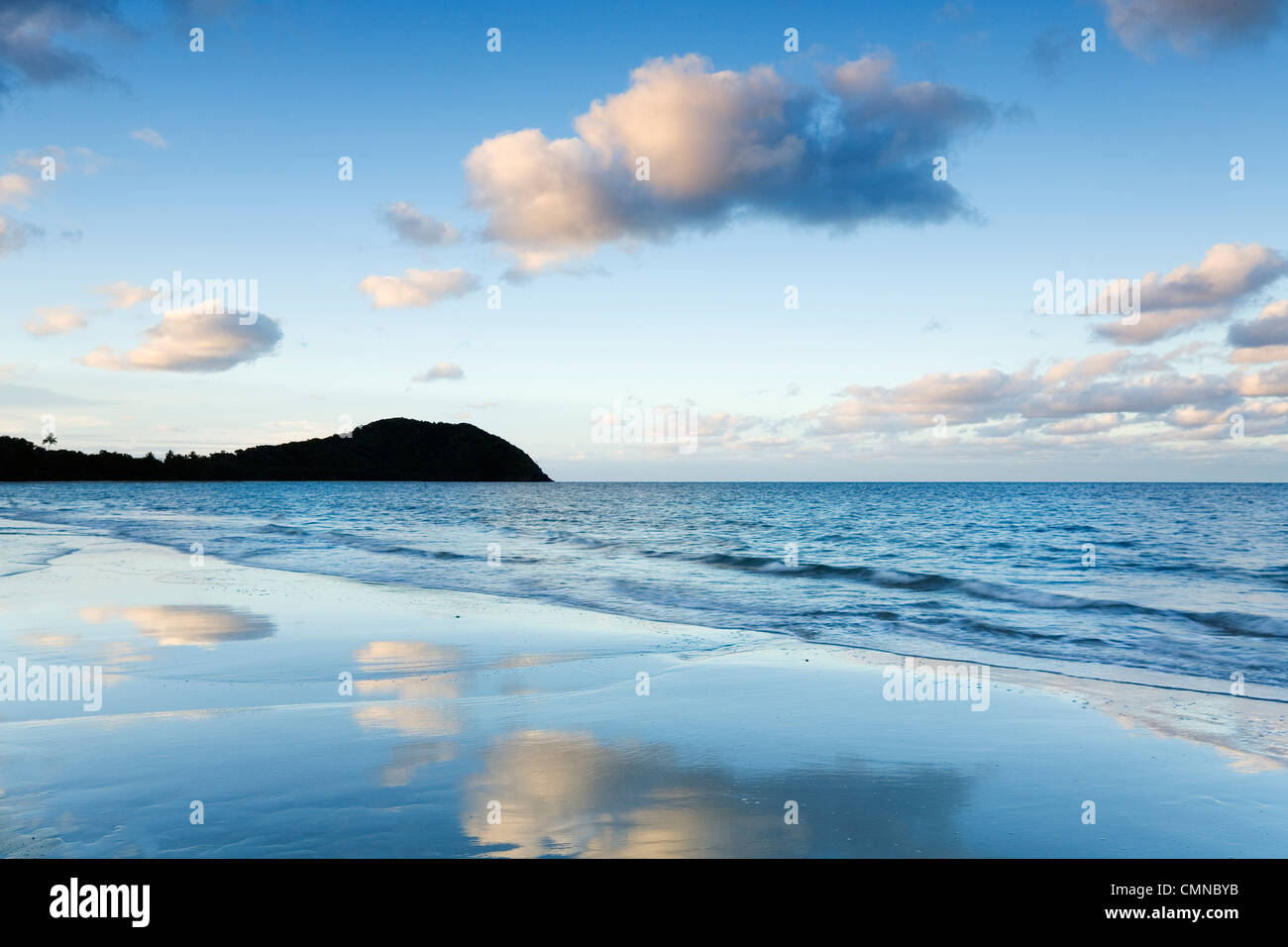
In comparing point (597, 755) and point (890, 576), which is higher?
point (597, 755)

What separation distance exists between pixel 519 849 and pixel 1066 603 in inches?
689

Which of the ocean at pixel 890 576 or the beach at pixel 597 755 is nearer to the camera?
the beach at pixel 597 755

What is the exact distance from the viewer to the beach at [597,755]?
5.03m

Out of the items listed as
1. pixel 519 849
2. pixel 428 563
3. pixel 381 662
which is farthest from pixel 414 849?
pixel 428 563

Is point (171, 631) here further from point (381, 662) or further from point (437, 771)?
point (437, 771)

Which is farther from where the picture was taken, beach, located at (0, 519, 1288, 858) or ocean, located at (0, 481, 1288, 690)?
ocean, located at (0, 481, 1288, 690)

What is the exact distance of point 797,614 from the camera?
54.5ft

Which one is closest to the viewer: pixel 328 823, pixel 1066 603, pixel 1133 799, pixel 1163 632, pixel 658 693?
pixel 328 823

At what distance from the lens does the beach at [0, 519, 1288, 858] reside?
16.5 feet

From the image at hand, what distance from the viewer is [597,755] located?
6.71 metres

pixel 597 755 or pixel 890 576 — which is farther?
pixel 890 576

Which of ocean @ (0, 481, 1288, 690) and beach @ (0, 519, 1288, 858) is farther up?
beach @ (0, 519, 1288, 858)

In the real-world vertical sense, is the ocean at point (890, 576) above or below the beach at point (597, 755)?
below

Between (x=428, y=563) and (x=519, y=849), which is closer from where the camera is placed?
(x=519, y=849)
